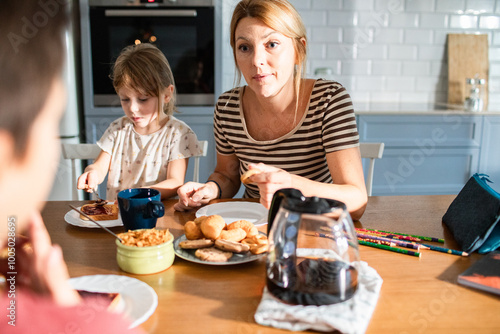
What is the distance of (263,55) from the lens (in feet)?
4.37

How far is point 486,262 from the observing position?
0.90 metres

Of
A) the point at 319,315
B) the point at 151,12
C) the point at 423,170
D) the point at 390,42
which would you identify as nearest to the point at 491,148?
the point at 423,170

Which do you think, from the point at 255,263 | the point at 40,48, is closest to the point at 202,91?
the point at 255,263

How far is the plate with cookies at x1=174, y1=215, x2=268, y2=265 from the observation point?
902 millimetres

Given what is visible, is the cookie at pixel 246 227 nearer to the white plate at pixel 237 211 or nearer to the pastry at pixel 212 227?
the pastry at pixel 212 227

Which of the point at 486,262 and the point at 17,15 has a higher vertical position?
the point at 17,15

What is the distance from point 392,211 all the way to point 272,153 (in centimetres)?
46

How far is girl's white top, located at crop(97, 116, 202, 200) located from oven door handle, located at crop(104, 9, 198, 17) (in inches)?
45.1

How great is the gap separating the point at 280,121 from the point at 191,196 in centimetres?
45

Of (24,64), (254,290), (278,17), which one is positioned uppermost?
(278,17)

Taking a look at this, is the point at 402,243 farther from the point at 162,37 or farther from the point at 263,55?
the point at 162,37

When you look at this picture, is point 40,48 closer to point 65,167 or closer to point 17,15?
point 17,15

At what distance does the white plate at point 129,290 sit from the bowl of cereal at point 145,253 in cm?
4

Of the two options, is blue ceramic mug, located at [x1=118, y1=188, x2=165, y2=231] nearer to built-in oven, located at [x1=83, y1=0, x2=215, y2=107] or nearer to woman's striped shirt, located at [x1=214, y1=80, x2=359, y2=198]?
woman's striped shirt, located at [x1=214, y1=80, x2=359, y2=198]
